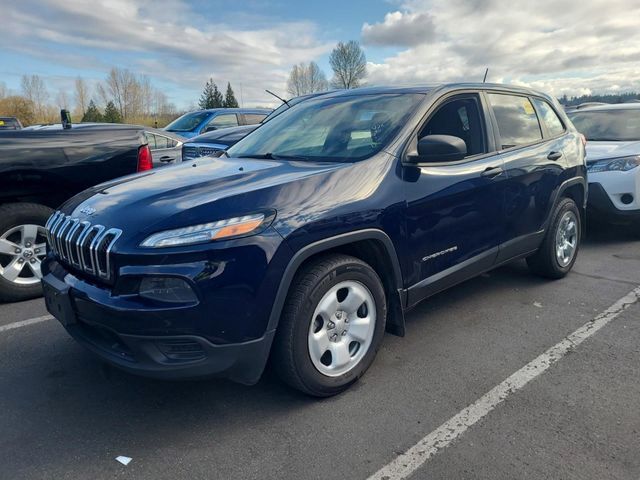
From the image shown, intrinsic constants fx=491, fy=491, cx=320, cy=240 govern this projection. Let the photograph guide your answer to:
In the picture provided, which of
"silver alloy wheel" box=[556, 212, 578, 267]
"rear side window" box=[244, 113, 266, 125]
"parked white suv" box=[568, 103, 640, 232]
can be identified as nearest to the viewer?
"silver alloy wheel" box=[556, 212, 578, 267]

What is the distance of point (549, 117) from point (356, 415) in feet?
Result: 11.4

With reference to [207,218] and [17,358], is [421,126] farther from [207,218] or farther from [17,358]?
[17,358]

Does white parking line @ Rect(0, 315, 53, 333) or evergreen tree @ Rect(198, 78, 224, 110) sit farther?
evergreen tree @ Rect(198, 78, 224, 110)

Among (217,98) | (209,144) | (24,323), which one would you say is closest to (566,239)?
(24,323)

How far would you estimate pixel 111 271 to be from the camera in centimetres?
231

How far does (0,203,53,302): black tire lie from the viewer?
423 centimetres

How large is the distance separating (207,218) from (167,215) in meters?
0.20

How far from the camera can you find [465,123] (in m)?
3.67

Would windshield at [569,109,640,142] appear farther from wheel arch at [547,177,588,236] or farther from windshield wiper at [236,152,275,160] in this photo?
windshield wiper at [236,152,275,160]

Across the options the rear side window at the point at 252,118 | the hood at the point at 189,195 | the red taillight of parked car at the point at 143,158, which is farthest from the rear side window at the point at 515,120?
the rear side window at the point at 252,118

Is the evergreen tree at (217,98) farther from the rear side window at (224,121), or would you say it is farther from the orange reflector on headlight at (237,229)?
the orange reflector on headlight at (237,229)

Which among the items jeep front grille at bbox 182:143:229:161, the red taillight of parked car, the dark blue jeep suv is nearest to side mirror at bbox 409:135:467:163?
the dark blue jeep suv

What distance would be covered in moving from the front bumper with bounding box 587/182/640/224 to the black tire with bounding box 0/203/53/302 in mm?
6099

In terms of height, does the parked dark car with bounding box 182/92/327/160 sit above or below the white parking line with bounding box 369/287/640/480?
above
